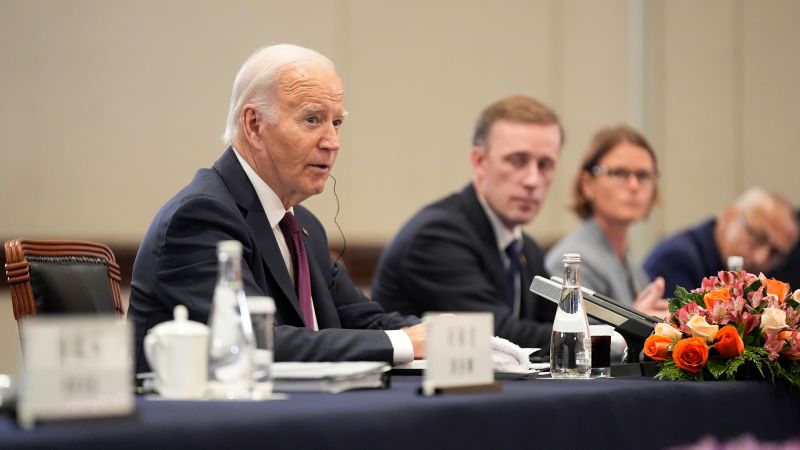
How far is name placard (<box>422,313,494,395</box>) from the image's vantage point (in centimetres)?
168

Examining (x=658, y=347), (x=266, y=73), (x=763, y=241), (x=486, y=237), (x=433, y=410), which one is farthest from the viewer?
(x=763, y=241)

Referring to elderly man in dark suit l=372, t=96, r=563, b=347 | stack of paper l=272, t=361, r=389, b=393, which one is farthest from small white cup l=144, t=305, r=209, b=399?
elderly man in dark suit l=372, t=96, r=563, b=347

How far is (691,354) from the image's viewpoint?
2.23 meters

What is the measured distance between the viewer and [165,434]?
1286 millimetres

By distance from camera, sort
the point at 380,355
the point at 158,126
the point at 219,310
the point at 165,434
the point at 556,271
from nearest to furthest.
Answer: the point at 165,434
the point at 219,310
the point at 380,355
the point at 556,271
the point at 158,126

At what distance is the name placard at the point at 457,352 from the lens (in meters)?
1.68

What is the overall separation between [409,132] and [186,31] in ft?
4.65

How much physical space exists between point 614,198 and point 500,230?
101cm

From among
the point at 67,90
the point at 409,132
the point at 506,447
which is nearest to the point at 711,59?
the point at 409,132

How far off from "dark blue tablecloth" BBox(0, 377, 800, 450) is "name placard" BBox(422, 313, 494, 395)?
35 millimetres

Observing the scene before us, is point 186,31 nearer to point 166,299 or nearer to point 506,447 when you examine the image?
point 166,299

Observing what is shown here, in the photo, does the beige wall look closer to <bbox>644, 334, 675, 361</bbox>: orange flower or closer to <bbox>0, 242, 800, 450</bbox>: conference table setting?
<bbox>0, 242, 800, 450</bbox>: conference table setting

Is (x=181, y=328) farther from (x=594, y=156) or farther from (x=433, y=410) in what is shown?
(x=594, y=156)

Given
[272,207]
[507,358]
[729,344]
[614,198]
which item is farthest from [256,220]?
[614,198]
